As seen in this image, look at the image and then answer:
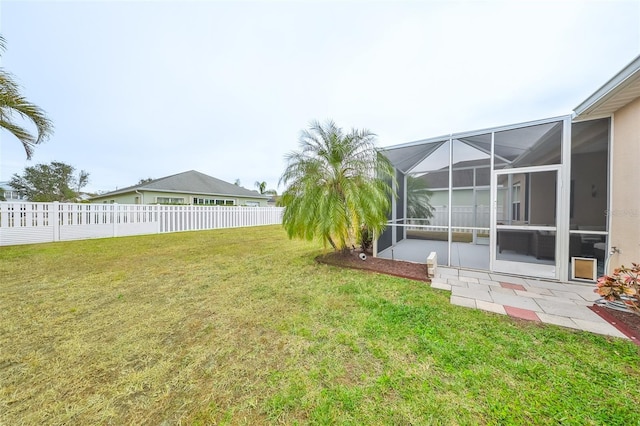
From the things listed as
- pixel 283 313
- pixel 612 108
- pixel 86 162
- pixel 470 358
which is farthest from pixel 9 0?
pixel 86 162

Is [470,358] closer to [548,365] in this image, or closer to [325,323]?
[548,365]

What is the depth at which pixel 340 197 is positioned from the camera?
18.2 ft

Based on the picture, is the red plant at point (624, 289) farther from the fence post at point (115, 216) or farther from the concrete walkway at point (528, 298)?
the fence post at point (115, 216)

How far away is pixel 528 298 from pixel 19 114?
12.6 meters

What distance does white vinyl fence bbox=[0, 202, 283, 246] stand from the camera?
27.7 ft

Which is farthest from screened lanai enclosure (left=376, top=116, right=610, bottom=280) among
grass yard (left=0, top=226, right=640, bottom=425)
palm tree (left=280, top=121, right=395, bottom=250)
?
grass yard (left=0, top=226, right=640, bottom=425)

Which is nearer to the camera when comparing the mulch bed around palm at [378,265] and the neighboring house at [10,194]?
the mulch bed around palm at [378,265]

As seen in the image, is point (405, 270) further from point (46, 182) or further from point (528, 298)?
point (46, 182)

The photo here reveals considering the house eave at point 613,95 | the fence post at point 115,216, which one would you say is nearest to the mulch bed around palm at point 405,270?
the house eave at point 613,95

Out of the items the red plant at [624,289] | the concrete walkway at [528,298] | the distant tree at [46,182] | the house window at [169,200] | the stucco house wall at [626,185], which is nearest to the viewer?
the red plant at [624,289]

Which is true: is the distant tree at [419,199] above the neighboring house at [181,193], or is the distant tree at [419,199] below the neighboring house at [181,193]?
below

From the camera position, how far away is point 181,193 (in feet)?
62.1

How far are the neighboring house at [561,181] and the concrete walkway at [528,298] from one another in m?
0.43

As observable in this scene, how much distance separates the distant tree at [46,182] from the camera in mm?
25031
